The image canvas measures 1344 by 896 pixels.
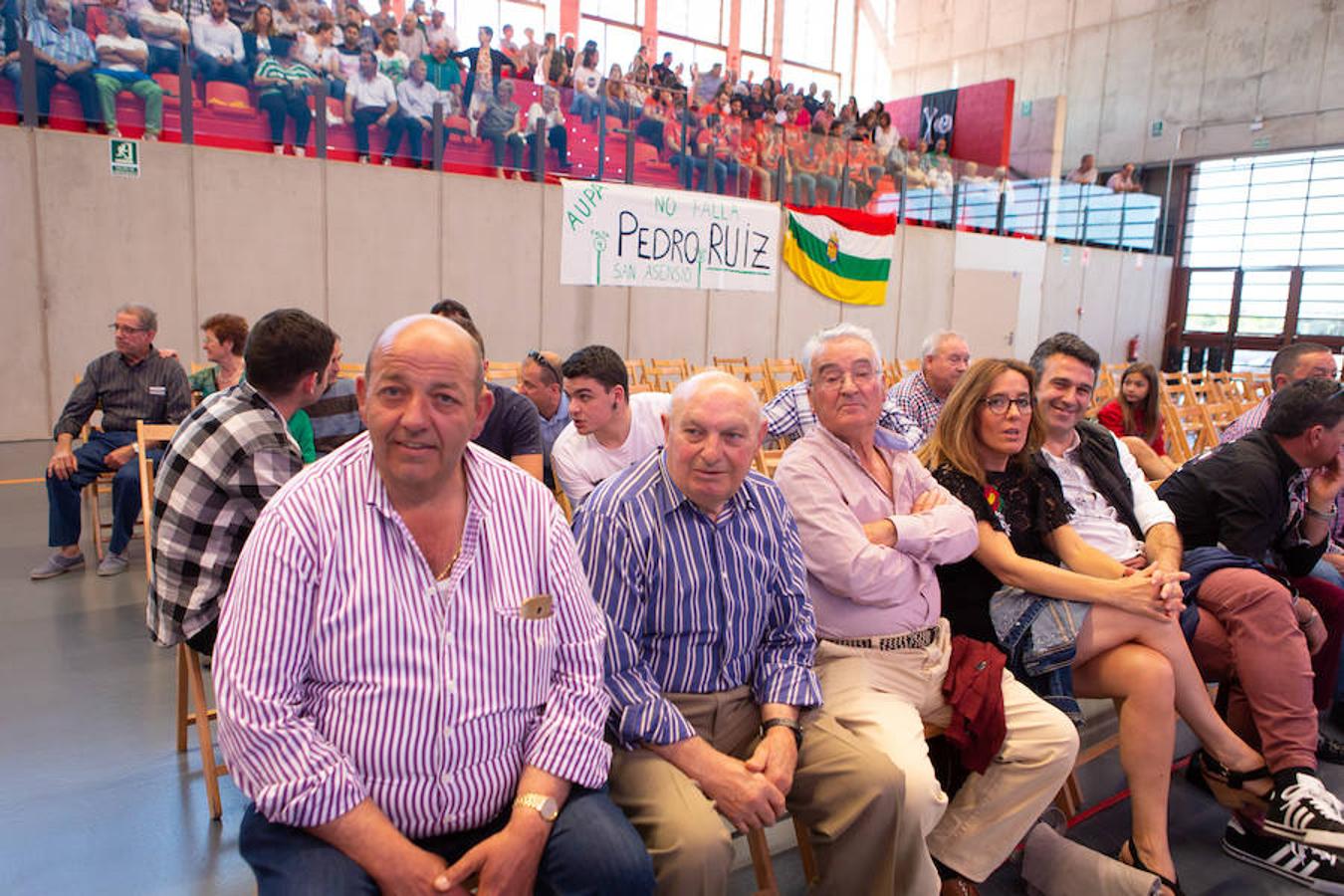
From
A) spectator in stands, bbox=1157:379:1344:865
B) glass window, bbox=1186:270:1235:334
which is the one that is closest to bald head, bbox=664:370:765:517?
spectator in stands, bbox=1157:379:1344:865

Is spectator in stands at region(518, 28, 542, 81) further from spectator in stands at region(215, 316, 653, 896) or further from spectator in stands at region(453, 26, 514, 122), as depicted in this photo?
spectator in stands at region(215, 316, 653, 896)

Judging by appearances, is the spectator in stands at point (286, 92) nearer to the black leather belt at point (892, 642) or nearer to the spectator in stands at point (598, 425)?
the spectator in stands at point (598, 425)

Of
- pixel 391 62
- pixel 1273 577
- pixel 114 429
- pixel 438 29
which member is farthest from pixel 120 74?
pixel 1273 577

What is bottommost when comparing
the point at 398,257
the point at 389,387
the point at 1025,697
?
the point at 1025,697

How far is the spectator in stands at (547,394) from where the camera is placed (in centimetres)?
421

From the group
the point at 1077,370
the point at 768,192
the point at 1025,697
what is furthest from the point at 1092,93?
the point at 1025,697

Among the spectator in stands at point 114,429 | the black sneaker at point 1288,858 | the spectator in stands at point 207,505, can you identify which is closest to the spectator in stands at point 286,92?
the spectator in stands at point 114,429

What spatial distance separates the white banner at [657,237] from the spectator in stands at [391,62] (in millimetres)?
2073

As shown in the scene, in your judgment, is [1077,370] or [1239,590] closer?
[1239,590]

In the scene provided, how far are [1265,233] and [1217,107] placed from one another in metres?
2.63

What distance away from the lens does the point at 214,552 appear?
2.20 meters

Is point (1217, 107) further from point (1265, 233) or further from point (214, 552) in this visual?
point (214, 552)

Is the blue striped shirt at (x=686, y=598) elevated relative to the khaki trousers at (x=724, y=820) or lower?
elevated

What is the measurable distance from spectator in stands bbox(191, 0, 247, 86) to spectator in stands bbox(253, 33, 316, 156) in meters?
0.23
